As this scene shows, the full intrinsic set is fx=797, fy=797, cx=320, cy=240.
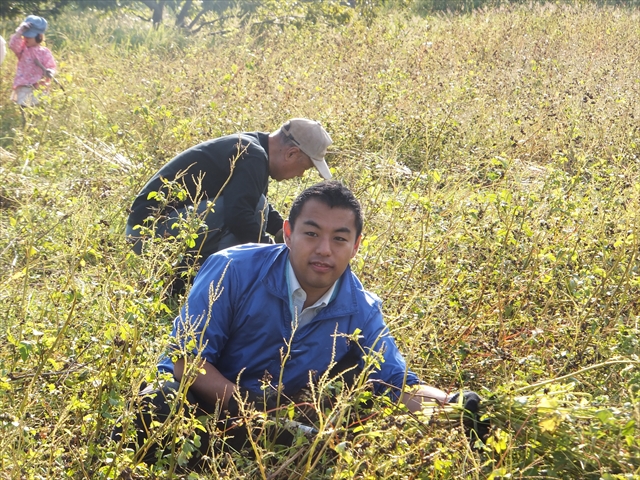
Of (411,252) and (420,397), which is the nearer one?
(420,397)

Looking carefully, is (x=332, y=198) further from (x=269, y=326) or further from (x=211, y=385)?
(x=211, y=385)

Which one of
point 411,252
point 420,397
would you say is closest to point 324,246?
point 420,397

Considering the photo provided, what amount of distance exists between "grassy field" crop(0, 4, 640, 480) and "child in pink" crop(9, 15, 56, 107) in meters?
0.44

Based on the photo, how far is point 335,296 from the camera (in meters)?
3.25

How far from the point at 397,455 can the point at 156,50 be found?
13.1 m

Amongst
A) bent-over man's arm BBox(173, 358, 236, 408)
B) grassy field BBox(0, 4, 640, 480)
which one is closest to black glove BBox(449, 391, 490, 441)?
grassy field BBox(0, 4, 640, 480)

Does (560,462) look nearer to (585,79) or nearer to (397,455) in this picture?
(397,455)

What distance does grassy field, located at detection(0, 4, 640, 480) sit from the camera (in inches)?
97.2

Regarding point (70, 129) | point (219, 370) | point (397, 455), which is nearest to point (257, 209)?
point (219, 370)

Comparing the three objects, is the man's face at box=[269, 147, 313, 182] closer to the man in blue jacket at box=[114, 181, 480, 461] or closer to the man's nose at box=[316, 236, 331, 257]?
the man in blue jacket at box=[114, 181, 480, 461]

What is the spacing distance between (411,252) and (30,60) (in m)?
6.60

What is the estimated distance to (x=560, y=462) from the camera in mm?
2486

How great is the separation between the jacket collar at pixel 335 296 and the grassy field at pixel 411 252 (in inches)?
11.0

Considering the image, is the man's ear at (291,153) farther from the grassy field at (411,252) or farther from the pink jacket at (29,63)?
the pink jacket at (29,63)
